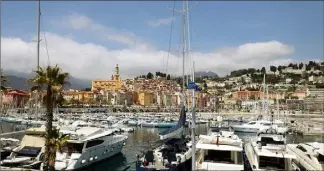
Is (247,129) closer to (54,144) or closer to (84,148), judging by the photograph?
(84,148)

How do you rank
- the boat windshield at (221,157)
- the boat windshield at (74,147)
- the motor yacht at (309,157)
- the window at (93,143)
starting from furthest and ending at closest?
the window at (93,143), the boat windshield at (74,147), the motor yacht at (309,157), the boat windshield at (221,157)

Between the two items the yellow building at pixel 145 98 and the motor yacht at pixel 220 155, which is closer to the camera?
the motor yacht at pixel 220 155

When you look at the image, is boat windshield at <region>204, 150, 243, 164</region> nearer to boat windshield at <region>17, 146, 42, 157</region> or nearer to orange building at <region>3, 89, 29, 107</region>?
boat windshield at <region>17, 146, 42, 157</region>

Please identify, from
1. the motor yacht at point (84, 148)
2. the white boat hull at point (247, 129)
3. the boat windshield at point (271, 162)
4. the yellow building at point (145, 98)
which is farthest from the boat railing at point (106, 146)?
the yellow building at point (145, 98)

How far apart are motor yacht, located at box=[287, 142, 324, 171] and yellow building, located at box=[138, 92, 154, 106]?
539ft

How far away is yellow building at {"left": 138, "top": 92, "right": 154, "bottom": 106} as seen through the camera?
187 m

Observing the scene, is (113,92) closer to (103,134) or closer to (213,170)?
(103,134)

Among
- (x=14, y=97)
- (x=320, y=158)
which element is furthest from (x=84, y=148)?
(x=14, y=97)

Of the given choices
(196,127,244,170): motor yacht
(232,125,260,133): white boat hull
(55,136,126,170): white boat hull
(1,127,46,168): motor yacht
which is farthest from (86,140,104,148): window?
(232,125,260,133): white boat hull

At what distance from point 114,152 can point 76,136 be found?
781cm

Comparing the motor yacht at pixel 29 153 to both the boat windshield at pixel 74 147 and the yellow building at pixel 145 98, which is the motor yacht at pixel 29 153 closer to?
the boat windshield at pixel 74 147

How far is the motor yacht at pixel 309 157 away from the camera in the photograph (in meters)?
19.6

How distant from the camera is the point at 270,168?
59.2 feet

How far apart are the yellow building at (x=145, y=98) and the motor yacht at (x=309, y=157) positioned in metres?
164
